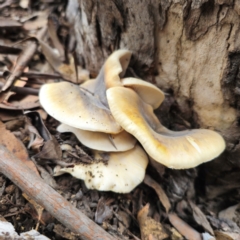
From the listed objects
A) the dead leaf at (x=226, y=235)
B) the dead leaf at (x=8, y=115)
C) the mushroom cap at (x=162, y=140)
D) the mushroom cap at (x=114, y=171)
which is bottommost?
the dead leaf at (x=226, y=235)

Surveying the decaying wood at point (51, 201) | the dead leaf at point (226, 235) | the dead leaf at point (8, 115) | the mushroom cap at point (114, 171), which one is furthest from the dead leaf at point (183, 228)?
the dead leaf at point (8, 115)

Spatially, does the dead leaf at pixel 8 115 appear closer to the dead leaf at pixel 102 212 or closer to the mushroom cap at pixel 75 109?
the mushroom cap at pixel 75 109

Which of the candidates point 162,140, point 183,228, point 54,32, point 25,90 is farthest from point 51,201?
point 54,32

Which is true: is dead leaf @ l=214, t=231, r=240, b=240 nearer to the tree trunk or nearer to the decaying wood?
the tree trunk

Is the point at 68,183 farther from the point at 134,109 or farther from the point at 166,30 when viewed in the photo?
the point at 166,30

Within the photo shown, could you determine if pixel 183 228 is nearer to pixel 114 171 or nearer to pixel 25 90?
pixel 114 171

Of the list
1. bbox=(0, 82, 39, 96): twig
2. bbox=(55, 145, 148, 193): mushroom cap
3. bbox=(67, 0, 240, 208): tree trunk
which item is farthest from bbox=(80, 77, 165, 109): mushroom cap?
bbox=(0, 82, 39, 96): twig
